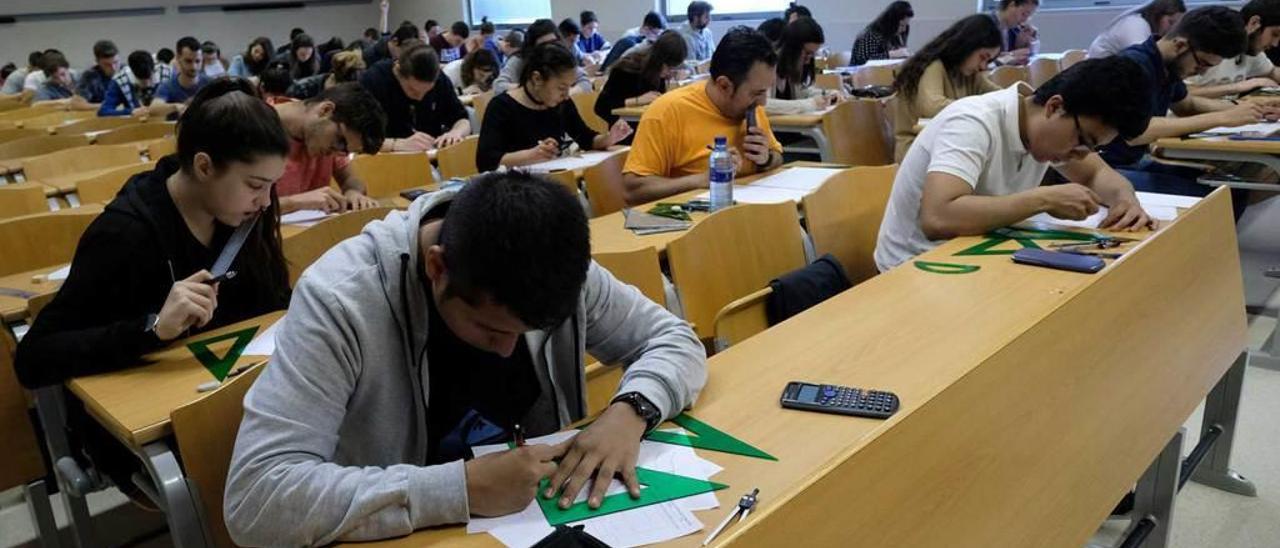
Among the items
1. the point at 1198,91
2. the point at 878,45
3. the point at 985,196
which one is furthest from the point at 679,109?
the point at 878,45

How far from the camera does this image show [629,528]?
3.32 feet

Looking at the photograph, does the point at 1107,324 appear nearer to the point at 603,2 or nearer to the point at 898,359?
the point at 898,359

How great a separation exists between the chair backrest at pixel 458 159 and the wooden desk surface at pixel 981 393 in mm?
2312

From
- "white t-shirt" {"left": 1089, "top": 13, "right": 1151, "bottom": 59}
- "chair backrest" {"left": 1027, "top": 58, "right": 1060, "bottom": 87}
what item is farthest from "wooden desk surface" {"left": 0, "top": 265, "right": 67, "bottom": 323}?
"chair backrest" {"left": 1027, "top": 58, "right": 1060, "bottom": 87}

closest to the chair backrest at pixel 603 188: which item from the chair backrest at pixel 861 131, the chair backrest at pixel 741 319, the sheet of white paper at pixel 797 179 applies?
the sheet of white paper at pixel 797 179

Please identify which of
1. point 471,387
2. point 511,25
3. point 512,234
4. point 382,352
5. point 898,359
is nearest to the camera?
point 512,234

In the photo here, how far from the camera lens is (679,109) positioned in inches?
121

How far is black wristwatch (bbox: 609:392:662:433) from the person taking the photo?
1.22 meters

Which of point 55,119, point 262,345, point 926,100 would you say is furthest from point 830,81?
point 55,119

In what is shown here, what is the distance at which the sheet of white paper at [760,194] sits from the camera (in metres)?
2.79

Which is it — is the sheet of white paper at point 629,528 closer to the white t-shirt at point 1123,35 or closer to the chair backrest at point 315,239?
the chair backrest at point 315,239

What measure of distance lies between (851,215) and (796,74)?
2389 mm

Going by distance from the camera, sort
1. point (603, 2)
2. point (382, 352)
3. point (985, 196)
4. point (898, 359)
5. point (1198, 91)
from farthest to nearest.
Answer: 1. point (603, 2)
2. point (1198, 91)
3. point (985, 196)
4. point (898, 359)
5. point (382, 352)

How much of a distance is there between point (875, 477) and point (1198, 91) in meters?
4.52
